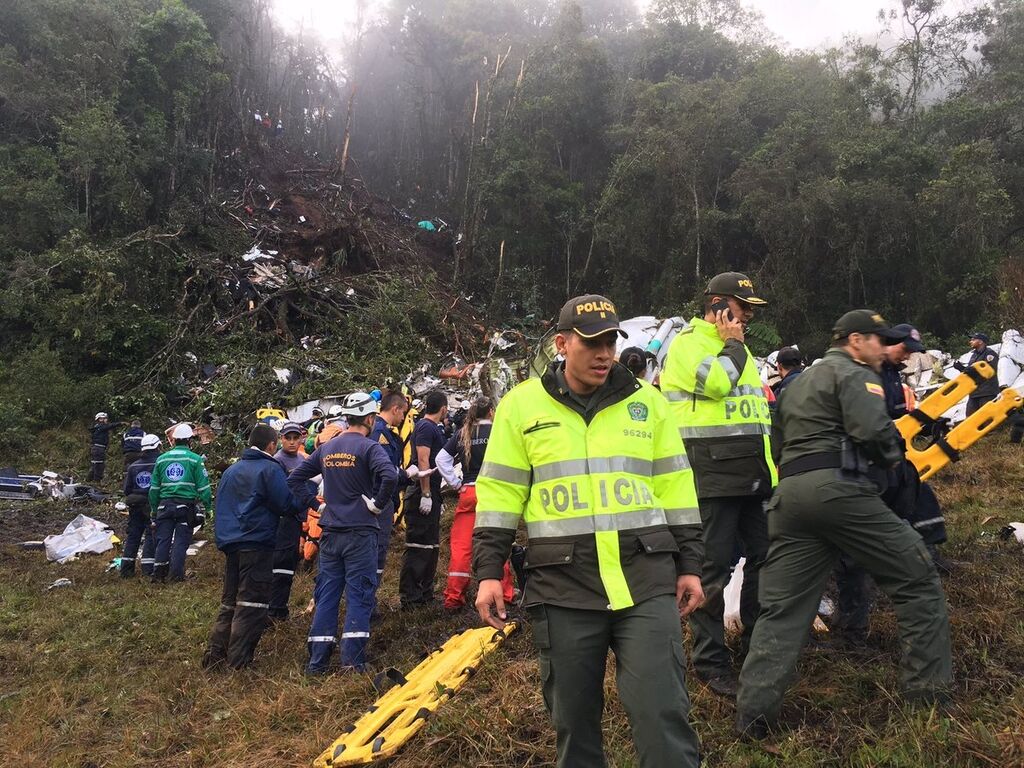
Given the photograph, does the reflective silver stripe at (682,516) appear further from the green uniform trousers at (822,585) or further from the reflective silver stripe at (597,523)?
the green uniform trousers at (822,585)

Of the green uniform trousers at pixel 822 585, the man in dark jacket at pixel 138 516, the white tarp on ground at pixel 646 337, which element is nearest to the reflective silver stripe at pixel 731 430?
the green uniform trousers at pixel 822 585

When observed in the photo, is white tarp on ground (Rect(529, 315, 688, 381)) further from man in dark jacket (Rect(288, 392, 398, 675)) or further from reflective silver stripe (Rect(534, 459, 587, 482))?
reflective silver stripe (Rect(534, 459, 587, 482))

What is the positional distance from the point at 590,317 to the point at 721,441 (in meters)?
1.38

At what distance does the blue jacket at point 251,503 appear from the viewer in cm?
503

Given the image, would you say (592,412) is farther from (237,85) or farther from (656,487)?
(237,85)

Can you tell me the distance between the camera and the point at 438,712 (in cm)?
360

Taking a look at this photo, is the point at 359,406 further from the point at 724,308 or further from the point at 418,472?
the point at 724,308

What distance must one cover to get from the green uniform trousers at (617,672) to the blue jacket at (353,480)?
104 inches

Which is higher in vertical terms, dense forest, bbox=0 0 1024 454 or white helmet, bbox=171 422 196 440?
dense forest, bbox=0 0 1024 454

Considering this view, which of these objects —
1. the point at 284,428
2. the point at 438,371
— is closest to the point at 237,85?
the point at 438,371

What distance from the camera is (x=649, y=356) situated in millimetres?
7070

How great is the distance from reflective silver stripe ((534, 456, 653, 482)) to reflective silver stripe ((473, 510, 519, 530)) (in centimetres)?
17

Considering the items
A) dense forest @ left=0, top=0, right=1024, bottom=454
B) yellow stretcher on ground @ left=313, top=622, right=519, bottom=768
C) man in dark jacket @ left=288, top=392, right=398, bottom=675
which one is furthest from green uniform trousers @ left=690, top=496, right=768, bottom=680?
dense forest @ left=0, top=0, right=1024, bottom=454

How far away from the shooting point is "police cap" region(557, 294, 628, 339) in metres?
2.45
